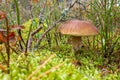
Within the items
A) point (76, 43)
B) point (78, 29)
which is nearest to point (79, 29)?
point (78, 29)

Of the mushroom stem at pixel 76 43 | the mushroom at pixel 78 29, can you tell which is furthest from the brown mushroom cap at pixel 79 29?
the mushroom stem at pixel 76 43

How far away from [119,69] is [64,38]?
41.3 inches

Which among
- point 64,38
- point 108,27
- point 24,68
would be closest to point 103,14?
point 108,27

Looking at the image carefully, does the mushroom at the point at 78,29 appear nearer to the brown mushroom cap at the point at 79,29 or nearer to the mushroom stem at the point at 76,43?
the brown mushroom cap at the point at 79,29

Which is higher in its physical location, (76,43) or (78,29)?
(78,29)

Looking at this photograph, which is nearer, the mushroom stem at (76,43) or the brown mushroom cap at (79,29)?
the brown mushroom cap at (79,29)

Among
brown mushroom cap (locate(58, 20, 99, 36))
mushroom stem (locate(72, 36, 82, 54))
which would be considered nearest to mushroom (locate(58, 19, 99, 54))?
brown mushroom cap (locate(58, 20, 99, 36))

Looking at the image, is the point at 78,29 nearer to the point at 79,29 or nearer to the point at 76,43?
the point at 79,29

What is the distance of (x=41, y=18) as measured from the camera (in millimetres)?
2039

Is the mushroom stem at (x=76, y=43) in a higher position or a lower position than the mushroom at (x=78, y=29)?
lower

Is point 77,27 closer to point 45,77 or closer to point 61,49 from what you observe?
point 61,49

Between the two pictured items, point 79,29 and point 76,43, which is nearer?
point 79,29

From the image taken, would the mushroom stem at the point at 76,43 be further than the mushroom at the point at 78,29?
Yes

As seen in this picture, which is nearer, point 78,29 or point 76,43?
point 78,29
